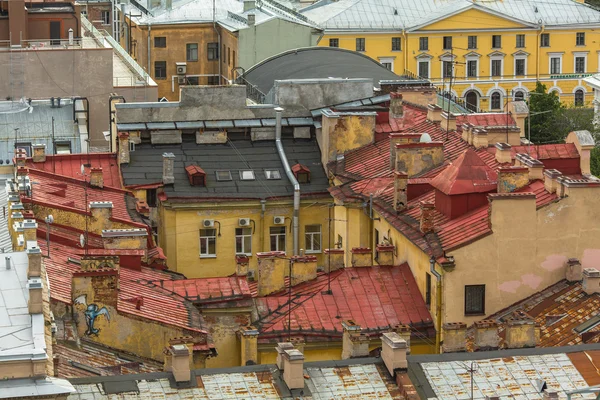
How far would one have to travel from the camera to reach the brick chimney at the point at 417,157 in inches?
2440

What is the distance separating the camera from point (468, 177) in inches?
2174

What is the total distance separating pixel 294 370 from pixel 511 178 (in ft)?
47.1

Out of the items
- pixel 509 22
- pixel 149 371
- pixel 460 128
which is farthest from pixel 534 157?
pixel 509 22

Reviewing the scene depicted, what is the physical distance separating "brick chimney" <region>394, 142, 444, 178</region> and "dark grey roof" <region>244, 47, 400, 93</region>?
1587 cm

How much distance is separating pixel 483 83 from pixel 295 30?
3609 cm

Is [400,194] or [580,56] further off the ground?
[580,56]

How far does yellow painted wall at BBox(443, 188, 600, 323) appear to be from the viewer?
5297 cm

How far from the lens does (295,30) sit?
354 feet

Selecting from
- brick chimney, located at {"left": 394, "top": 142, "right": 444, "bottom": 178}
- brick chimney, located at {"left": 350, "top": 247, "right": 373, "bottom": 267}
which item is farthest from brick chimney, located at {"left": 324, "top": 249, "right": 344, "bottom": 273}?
brick chimney, located at {"left": 394, "top": 142, "right": 444, "bottom": 178}

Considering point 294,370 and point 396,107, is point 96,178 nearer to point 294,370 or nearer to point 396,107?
point 396,107

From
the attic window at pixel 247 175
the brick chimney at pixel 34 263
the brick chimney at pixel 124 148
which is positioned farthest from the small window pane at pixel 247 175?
the brick chimney at pixel 34 263

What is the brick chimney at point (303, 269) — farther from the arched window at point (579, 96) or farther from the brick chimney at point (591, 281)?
the arched window at point (579, 96)

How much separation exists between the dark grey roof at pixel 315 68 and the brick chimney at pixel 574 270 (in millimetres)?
25264

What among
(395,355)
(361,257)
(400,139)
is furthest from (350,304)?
(395,355)
